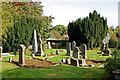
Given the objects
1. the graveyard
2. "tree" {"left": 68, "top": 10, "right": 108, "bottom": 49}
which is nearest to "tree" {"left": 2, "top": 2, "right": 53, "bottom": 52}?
the graveyard

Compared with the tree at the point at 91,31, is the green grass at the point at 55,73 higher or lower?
lower

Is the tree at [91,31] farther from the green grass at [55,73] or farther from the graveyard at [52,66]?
the green grass at [55,73]

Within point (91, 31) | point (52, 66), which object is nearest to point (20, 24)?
point (52, 66)

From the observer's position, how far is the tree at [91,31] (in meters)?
31.3

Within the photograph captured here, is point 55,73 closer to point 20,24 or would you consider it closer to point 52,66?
point 52,66

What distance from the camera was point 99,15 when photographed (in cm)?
3516

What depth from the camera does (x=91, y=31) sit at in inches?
1261

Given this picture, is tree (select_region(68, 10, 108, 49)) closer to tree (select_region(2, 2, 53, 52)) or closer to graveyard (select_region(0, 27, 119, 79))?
tree (select_region(2, 2, 53, 52))

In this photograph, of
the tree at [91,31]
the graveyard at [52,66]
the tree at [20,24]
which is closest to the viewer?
the graveyard at [52,66]

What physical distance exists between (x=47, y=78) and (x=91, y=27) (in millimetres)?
25760

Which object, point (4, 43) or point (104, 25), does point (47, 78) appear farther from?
point (104, 25)

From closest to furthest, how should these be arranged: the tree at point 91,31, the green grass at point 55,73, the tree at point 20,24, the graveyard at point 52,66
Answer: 1. the green grass at point 55,73
2. the graveyard at point 52,66
3. the tree at point 20,24
4. the tree at point 91,31

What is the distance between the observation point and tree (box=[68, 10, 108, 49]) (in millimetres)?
31344

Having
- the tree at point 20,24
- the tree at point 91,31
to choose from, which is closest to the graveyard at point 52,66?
the tree at point 20,24
